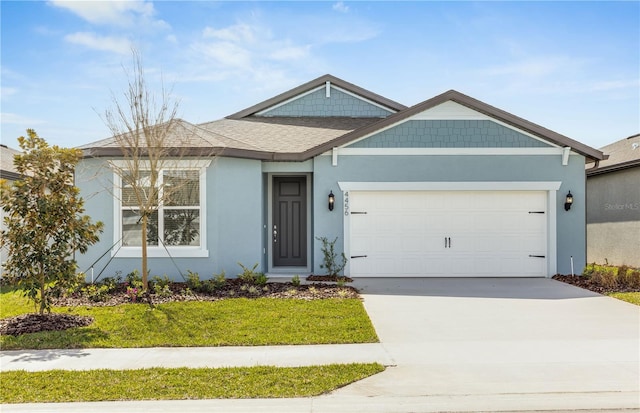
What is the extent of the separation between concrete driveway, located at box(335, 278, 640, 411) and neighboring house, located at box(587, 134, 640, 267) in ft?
20.2

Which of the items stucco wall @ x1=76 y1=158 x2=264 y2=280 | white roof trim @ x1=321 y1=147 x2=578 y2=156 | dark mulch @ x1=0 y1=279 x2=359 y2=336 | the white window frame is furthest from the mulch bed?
white roof trim @ x1=321 y1=147 x2=578 y2=156

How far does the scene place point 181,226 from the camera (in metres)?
12.0

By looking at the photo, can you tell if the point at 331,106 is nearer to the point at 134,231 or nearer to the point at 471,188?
the point at 471,188

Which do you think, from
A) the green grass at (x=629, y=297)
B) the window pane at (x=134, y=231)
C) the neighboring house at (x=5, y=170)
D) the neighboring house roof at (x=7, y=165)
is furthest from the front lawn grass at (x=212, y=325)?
the neighboring house roof at (x=7, y=165)

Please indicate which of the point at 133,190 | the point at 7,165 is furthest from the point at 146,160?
the point at 7,165

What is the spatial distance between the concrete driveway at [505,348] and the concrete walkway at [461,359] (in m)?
0.01

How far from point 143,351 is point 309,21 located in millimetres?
8364

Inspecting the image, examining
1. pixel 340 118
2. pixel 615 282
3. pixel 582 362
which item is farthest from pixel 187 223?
pixel 615 282

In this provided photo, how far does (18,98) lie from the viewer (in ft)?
40.7

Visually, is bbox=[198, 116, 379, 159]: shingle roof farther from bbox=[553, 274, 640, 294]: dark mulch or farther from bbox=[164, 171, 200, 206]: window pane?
bbox=[553, 274, 640, 294]: dark mulch

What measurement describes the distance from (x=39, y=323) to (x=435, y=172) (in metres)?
8.90

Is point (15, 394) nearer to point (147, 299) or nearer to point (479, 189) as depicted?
point (147, 299)

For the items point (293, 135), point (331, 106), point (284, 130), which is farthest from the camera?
point (331, 106)

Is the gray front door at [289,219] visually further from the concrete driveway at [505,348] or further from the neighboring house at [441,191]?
the concrete driveway at [505,348]
